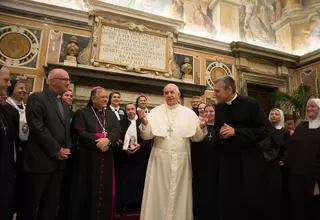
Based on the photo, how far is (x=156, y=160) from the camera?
292 cm

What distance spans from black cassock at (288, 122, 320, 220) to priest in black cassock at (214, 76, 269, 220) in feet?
3.20

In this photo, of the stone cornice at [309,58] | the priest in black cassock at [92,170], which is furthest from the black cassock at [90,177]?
the stone cornice at [309,58]

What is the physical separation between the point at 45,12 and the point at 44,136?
5071 mm

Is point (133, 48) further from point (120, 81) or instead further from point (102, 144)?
point (102, 144)

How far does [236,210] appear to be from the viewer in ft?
7.61

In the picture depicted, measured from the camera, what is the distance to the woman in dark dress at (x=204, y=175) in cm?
295

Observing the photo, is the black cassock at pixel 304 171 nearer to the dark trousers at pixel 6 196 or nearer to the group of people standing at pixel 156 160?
the group of people standing at pixel 156 160

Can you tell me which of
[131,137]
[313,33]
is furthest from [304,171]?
[313,33]

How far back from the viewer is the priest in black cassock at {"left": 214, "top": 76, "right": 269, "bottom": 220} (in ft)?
7.63

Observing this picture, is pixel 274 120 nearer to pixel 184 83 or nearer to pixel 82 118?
pixel 82 118

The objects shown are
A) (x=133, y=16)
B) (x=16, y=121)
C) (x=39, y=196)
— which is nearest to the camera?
(x=39, y=196)

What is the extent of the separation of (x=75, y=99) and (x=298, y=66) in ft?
25.7

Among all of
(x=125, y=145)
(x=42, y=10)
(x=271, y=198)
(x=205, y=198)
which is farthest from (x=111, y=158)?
(x=42, y=10)

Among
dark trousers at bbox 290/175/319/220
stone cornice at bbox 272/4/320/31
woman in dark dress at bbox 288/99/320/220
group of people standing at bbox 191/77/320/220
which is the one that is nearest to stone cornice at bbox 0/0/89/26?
group of people standing at bbox 191/77/320/220
